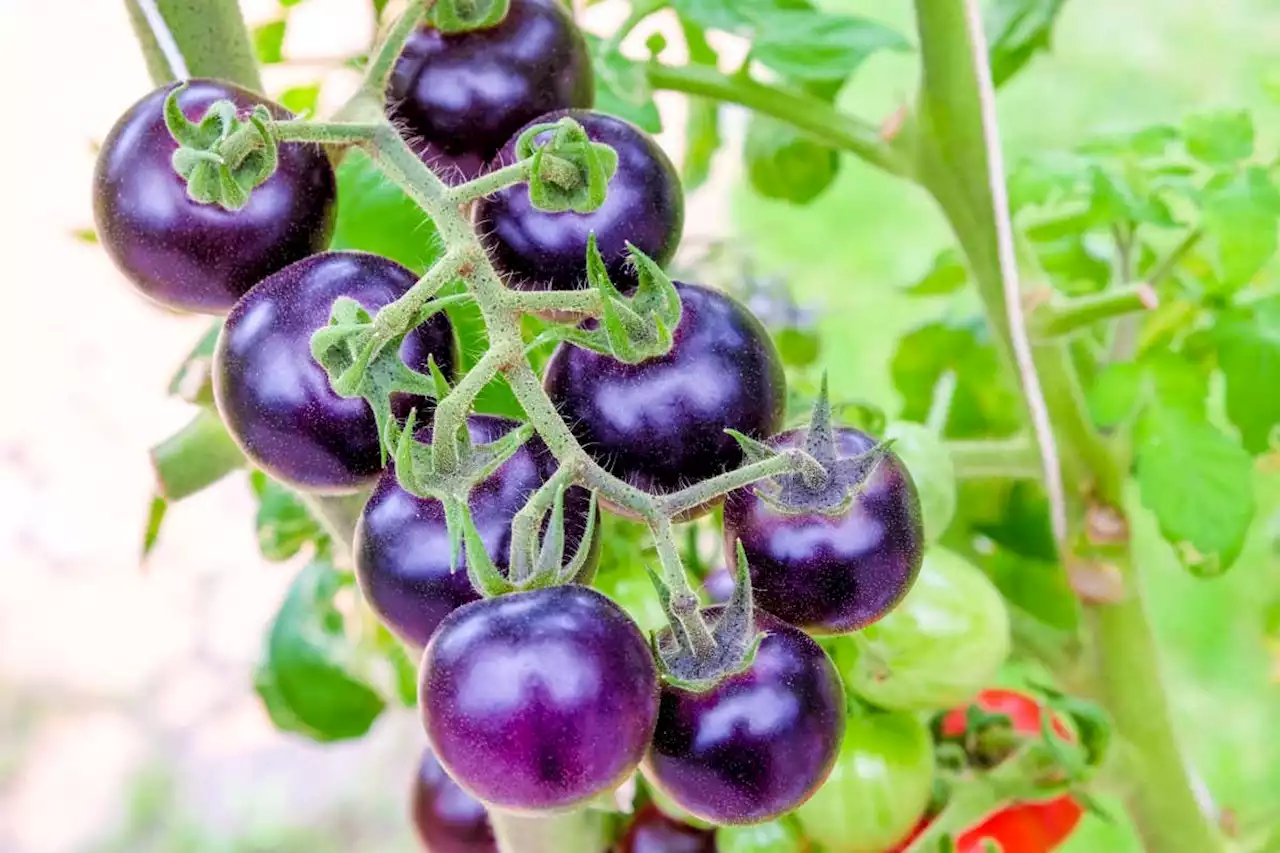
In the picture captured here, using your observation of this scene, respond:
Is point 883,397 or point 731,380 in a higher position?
point 731,380

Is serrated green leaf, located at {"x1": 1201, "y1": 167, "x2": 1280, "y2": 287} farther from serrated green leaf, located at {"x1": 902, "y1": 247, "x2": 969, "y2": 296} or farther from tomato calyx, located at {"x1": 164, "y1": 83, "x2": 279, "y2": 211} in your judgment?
tomato calyx, located at {"x1": 164, "y1": 83, "x2": 279, "y2": 211}

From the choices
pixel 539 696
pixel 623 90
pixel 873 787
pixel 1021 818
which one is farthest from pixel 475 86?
pixel 1021 818

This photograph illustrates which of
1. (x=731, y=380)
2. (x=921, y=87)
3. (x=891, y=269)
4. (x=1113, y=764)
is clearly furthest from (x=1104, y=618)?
(x=891, y=269)

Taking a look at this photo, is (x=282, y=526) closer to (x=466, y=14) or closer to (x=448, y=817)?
(x=448, y=817)

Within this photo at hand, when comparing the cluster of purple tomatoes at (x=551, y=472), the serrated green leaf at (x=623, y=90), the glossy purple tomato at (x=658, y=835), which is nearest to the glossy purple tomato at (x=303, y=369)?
the cluster of purple tomatoes at (x=551, y=472)

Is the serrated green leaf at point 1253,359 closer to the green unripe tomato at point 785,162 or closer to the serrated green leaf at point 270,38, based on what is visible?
the green unripe tomato at point 785,162

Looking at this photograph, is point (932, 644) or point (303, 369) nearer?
point (303, 369)

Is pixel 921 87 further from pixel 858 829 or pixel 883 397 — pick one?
pixel 883 397
